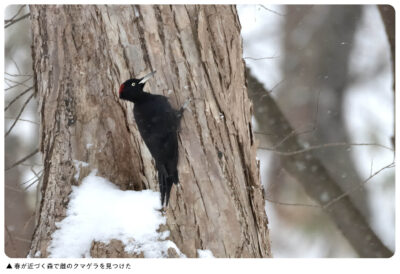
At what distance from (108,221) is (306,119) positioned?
3.48 meters

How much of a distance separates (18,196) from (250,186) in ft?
6.68

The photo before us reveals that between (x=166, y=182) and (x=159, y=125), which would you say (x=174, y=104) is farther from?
(x=166, y=182)

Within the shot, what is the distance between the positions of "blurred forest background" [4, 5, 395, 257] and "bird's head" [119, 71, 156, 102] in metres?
1.15

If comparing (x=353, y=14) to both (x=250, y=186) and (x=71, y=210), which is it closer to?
(x=250, y=186)

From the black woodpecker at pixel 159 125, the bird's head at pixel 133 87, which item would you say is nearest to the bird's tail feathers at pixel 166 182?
the black woodpecker at pixel 159 125

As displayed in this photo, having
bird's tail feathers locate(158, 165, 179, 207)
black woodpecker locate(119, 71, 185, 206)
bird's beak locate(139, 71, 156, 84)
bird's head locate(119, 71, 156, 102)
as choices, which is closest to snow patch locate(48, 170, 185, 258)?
bird's tail feathers locate(158, 165, 179, 207)

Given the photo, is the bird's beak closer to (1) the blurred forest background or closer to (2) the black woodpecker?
(2) the black woodpecker

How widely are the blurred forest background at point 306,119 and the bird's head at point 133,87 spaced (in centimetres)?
115

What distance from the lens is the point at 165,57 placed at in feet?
10.3

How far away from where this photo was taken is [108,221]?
3039 millimetres

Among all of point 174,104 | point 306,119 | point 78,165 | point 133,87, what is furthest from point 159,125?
point 306,119

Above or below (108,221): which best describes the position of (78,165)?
above

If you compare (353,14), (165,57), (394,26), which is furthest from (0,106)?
(353,14)

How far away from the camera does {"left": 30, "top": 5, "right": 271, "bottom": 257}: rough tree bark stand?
3098mm
